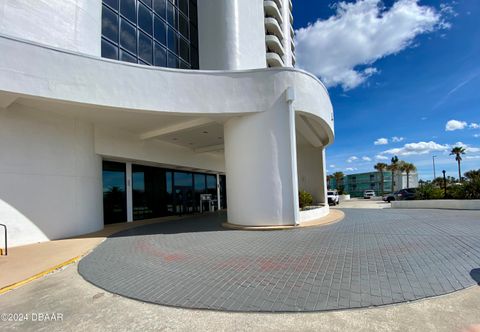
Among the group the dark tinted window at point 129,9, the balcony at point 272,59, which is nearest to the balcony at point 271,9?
the balcony at point 272,59

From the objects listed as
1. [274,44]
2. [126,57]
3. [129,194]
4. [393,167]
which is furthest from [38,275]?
[393,167]

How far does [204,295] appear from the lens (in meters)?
4.32

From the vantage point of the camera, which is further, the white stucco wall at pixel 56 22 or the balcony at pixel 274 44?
the balcony at pixel 274 44

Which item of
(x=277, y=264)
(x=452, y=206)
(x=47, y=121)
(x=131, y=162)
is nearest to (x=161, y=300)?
(x=277, y=264)

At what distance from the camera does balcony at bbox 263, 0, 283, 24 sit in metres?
34.4

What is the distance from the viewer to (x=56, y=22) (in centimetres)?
1155

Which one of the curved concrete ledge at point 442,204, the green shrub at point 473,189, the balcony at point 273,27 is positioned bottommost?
the curved concrete ledge at point 442,204

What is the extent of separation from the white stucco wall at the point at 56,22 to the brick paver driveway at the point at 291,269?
8.99 m

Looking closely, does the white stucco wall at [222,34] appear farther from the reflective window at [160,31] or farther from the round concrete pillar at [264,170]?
the round concrete pillar at [264,170]

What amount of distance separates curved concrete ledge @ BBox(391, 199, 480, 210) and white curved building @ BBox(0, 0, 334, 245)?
30.7ft

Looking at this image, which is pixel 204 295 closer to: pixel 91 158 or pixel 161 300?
pixel 161 300

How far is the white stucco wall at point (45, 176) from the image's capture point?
30.6 feet

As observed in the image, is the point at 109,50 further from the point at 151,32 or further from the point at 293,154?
the point at 293,154

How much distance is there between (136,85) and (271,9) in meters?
31.3
